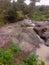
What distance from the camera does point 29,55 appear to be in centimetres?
745

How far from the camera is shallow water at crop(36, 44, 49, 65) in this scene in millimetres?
7441

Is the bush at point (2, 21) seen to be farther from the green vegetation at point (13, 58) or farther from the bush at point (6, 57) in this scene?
the bush at point (6, 57)

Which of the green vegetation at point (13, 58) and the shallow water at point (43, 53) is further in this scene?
the shallow water at point (43, 53)

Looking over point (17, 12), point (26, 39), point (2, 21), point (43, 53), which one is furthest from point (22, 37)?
point (17, 12)

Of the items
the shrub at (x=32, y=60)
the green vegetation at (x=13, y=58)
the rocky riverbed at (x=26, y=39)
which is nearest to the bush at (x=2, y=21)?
the rocky riverbed at (x=26, y=39)

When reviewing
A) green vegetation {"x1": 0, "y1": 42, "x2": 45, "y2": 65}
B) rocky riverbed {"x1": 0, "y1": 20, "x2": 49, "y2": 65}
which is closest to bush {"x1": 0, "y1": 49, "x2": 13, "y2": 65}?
green vegetation {"x1": 0, "y1": 42, "x2": 45, "y2": 65}

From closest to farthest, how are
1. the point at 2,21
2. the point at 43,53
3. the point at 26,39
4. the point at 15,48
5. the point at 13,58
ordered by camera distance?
the point at 13,58, the point at 15,48, the point at 43,53, the point at 26,39, the point at 2,21

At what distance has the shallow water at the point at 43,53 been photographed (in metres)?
7.44

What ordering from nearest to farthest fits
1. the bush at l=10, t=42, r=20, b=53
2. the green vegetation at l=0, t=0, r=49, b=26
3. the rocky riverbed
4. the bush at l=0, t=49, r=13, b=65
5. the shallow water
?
the bush at l=0, t=49, r=13, b=65, the shallow water, the bush at l=10, t=42, r=20, b=53, the rocky riverbed, the green vegetation at l=0, t=0, r=49, b=26

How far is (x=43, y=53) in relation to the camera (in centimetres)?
798

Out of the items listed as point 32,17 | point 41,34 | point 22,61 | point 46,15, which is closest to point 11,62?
point 22,61

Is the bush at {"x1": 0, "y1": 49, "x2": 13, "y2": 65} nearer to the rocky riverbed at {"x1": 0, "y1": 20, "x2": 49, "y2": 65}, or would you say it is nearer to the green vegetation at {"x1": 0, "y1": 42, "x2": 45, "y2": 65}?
the green vegetation at {"x1": 0, "y1": 42, "x2": 45, "y2": 65}

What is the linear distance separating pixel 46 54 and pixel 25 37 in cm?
142

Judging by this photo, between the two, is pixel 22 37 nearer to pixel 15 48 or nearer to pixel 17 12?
pixel 15 48
